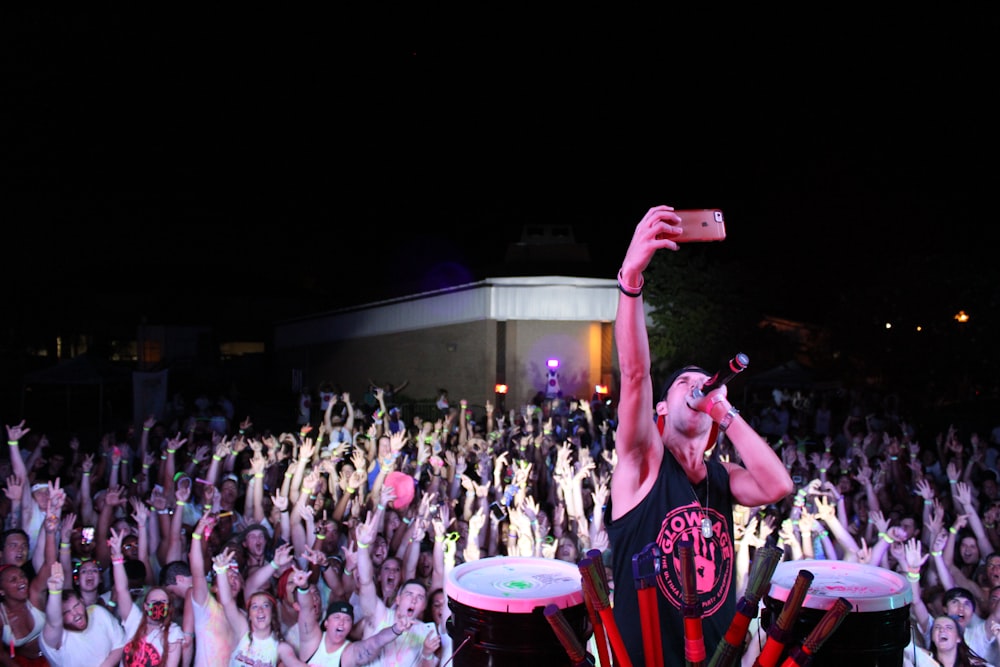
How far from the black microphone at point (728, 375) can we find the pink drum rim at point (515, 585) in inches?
19.9

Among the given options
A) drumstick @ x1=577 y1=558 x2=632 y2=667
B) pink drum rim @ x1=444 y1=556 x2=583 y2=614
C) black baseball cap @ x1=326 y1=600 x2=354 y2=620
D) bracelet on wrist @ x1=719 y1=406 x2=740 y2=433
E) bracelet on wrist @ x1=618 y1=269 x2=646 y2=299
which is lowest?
black baseball cap @ x1=326 y1=600 x2=354 y2=620

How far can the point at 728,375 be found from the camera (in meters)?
1.76

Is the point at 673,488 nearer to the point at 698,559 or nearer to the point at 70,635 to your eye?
the point at 698,559

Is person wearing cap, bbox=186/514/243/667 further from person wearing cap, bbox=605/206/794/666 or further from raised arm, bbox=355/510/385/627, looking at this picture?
person wearing cap, bbox=605/206/794/666

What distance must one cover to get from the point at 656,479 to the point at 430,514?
14.4ft

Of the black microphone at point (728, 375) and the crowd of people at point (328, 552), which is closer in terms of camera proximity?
the black microphone at point (728, 375)

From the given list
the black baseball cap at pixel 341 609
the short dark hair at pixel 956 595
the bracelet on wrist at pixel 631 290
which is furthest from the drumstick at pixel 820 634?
the short dark hair at pixel 956 595

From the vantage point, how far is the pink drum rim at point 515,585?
1.85 metres

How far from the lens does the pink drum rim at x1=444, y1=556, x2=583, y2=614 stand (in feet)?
6.07

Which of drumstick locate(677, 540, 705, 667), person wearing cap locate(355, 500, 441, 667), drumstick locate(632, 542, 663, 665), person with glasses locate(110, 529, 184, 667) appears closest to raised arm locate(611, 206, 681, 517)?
drumstick locate(632, 542, 663, 665)

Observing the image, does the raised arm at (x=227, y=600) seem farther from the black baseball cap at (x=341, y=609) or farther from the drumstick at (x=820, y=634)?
the drumstick at (x=820, y=634)

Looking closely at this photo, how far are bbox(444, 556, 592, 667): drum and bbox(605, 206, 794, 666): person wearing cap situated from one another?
0.14 m

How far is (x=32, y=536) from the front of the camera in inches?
225

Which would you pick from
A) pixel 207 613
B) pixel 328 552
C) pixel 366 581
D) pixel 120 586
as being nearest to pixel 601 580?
pixel 366 581
